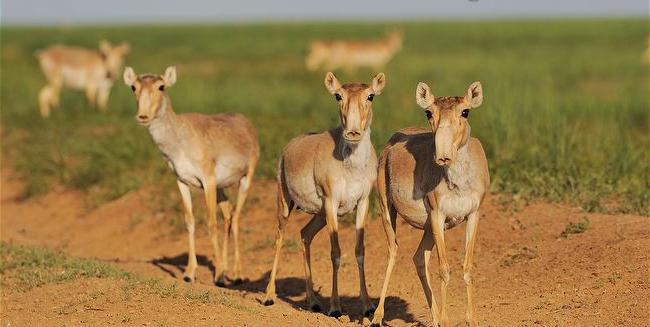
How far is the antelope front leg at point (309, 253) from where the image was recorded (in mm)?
10531

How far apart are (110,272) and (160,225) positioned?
4376mm

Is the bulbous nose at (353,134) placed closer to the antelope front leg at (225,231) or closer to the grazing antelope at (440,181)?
the grazing antelope at (440,181)

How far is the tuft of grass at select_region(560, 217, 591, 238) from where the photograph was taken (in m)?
11.2

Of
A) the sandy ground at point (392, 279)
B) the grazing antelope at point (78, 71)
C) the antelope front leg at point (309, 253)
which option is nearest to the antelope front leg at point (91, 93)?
the grazing antelope at point (78, 71)

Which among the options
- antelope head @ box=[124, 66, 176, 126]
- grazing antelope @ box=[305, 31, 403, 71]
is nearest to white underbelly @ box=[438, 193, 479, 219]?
antelope head @ box=[124, 66, 176, 126]

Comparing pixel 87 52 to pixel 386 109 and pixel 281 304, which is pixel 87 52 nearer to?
pixel 386 109

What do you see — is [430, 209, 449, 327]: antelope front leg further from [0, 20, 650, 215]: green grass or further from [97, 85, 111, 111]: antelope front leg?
[97, 85, 111, 111]: antelope front leg

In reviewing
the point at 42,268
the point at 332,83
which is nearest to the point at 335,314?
the point at 332,83

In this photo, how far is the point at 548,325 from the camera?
9219 millimetres

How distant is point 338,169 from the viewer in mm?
9797

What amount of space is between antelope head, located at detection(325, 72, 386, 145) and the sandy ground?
5.64 feet

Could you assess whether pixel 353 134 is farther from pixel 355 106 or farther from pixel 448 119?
pixel 448 119

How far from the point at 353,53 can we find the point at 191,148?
3526 cm

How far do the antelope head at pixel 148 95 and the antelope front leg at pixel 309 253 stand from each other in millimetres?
2410
